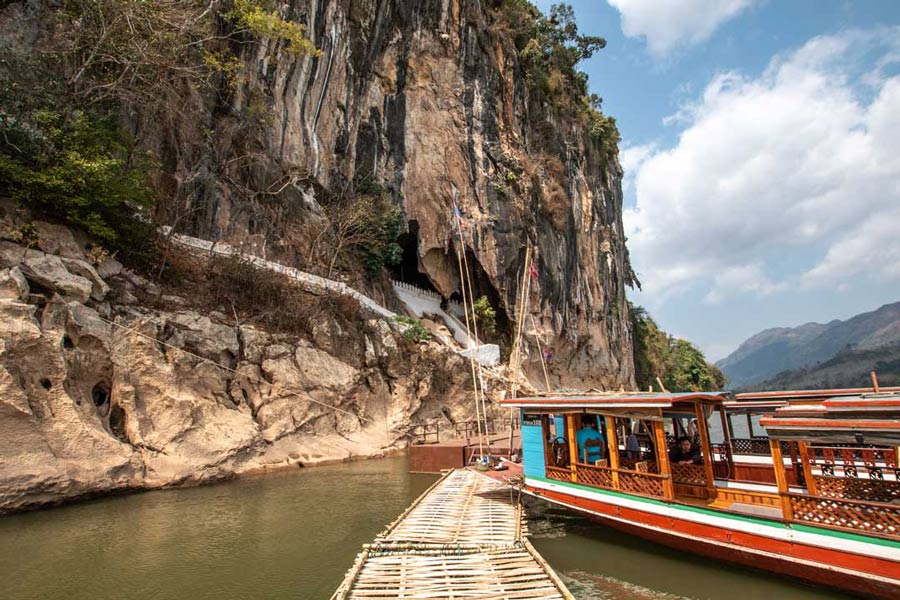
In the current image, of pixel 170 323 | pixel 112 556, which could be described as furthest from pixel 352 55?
pixel 112 556

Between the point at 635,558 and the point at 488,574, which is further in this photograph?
the point at 635,558

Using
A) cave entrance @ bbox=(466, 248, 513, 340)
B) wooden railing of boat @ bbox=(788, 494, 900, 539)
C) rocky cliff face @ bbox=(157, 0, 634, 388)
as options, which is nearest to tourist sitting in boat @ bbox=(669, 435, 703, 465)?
wooden railing of boat @ bbox=(788, 494, 900, 539)

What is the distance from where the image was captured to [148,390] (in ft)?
41.2

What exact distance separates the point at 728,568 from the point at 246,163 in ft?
68.6

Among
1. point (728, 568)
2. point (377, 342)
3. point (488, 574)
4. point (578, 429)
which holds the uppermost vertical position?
point (377, 342)

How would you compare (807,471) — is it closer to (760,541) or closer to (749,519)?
(749,519)

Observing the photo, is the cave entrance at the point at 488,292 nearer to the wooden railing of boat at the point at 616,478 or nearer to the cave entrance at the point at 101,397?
the cave entrance at the point at 101,397

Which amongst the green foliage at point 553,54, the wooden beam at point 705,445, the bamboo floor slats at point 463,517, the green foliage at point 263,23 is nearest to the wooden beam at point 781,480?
the wooden beam at point 705,445

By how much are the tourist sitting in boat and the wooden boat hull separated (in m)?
1.44

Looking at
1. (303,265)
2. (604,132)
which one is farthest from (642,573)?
(604,132)

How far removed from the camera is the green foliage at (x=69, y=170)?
12141 mm

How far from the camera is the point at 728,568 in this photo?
6.85 metres

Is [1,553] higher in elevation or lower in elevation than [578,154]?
lower

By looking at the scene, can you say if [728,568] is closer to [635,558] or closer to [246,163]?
[635,558]
